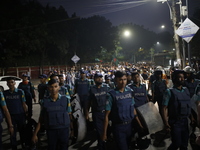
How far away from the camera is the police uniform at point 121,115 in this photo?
3.38 metres

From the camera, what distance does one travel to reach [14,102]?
5070mm

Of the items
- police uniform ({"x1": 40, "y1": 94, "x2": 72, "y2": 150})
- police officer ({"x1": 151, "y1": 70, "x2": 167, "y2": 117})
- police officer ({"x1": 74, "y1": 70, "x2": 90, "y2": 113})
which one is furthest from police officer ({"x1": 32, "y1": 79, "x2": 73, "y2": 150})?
police officer ({"x1": 151, "y1": 70, "x2": 167, "y2": 117})

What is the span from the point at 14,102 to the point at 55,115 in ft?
7.25

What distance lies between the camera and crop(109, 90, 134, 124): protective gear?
3393 millimetres

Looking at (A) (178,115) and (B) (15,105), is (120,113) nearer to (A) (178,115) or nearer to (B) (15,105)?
(A) (178,115)

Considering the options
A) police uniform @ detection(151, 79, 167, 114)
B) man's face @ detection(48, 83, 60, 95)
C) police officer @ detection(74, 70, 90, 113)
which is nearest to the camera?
man's face @ detection(48, 83, 60, 95)

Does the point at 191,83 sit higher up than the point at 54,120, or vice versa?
the point at 191,83

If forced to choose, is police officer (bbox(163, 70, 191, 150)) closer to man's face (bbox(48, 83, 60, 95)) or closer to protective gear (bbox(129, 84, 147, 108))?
protective gear (bbox(129, 84, 147, 108))

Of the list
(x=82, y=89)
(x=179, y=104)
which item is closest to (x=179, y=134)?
(x=179, y=104)

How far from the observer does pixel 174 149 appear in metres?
3.60

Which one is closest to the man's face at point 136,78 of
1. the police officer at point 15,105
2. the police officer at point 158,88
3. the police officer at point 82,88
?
the police officer at point 158,88

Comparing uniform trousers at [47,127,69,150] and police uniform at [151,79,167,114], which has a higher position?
police uniform at [151,79,167,114]

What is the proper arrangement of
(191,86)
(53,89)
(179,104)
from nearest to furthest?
(53,89) < (179,104) < (191,86)

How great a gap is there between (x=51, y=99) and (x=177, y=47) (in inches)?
463
